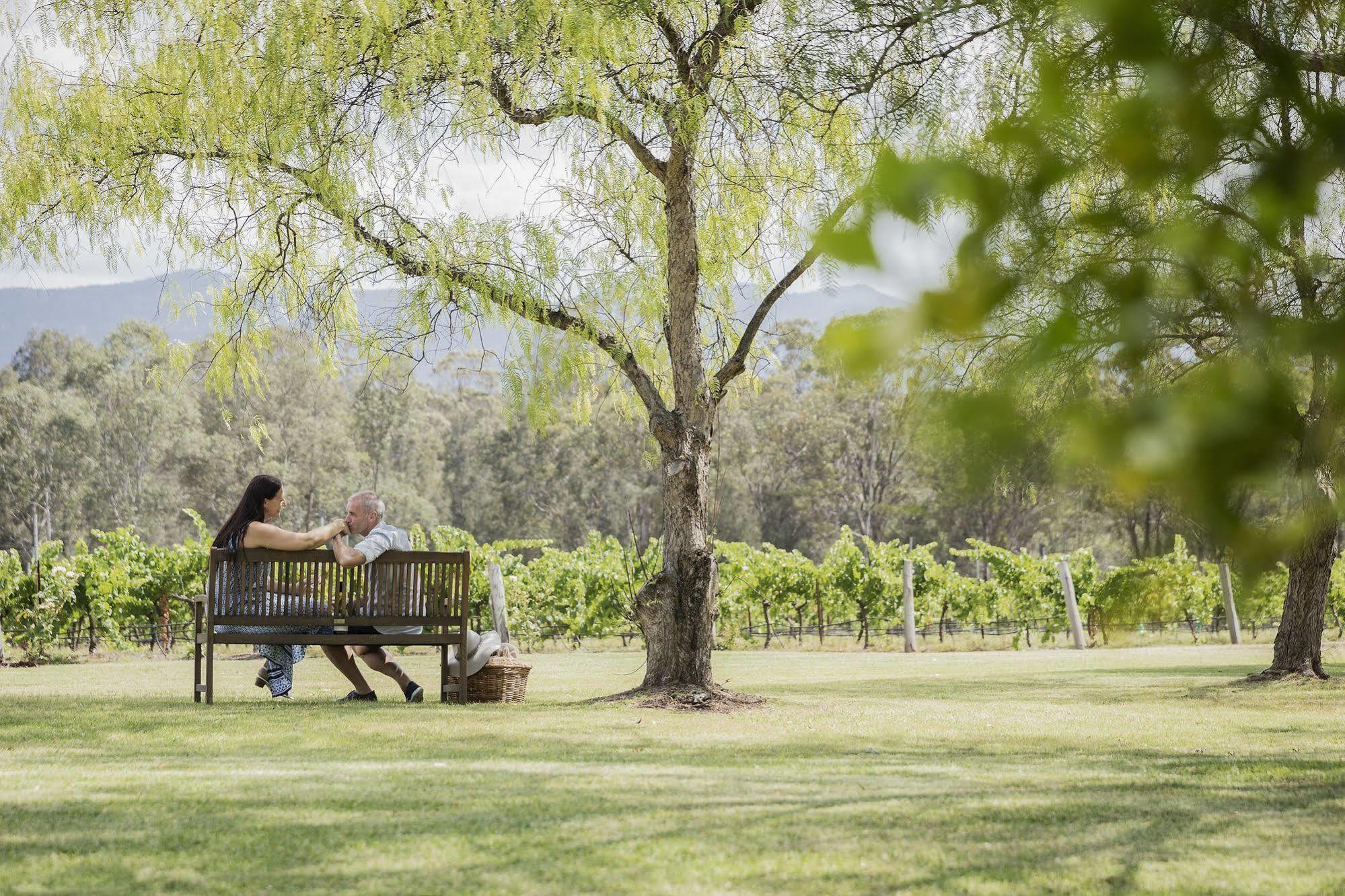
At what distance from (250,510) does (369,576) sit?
759 millimetres

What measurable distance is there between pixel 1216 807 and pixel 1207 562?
220 centimetres

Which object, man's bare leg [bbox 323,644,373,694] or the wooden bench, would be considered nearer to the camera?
the wooden bench

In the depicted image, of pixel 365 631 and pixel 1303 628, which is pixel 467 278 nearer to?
pixel 365 631

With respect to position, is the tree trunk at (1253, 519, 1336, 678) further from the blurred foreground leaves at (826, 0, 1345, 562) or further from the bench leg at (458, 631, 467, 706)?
the blurred foreground leaves at (826, 0, 1345, 562)

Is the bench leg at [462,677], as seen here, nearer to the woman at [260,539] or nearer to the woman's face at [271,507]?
the woman at [260,539]

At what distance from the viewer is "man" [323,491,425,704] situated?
278 inches

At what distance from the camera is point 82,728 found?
5914mm

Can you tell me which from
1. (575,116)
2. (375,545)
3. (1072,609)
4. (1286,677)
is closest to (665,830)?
(375,545)

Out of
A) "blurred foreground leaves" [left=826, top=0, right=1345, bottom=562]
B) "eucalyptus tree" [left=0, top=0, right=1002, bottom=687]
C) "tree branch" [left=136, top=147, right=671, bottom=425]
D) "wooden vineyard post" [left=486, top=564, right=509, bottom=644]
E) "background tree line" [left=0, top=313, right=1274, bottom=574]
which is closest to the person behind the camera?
"blurred foreground leaves" [left=826, top=0, right=1345, bottom=562]

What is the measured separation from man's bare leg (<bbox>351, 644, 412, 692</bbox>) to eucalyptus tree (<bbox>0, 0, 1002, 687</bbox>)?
4.94 ft

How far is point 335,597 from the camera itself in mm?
7090

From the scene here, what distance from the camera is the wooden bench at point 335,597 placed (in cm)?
700

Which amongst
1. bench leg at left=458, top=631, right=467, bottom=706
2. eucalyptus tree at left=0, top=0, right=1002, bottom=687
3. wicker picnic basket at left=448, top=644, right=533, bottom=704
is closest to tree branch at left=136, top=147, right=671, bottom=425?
eucalyptus tree at left=0, top=0, right=1002, bottom=687

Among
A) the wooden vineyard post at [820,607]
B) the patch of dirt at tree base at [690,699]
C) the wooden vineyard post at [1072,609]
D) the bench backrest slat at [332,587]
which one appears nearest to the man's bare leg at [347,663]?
the bench backrest slat at [332,587]
